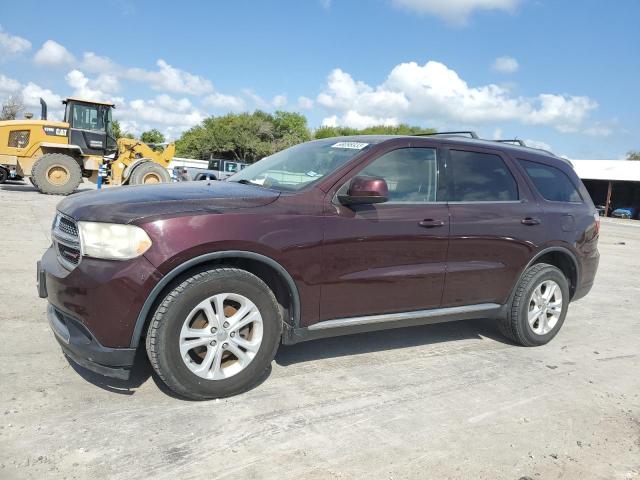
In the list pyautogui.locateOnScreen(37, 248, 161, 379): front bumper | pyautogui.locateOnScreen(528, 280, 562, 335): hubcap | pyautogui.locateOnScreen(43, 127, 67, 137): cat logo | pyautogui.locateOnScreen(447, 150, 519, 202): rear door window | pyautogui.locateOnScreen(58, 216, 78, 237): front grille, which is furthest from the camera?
pyautogui.locateOnScreen(43, 127, 67, 137): cat logo

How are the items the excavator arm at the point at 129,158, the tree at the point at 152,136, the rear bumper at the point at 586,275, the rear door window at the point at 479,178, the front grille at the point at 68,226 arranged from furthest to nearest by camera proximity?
the tree at the point at 152,136 → the excavator arm at the point at 129,158 → the rear bumper at the point at 586,275 → the rear door window at the point at 479,178 → the front grille at the point at 68,226

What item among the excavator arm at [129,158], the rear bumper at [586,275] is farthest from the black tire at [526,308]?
the excavator arm at [129,158]

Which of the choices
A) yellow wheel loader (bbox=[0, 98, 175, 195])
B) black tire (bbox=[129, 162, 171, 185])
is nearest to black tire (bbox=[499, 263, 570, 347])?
yellow wheel loader (bbox=[0, 98, 175, 195])

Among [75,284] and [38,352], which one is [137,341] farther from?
[38,352]

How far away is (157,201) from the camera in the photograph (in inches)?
127

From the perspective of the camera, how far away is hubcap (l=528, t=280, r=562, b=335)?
16.1ft

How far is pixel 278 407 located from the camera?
334cm

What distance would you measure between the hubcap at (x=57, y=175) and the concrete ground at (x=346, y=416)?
41.3 feet

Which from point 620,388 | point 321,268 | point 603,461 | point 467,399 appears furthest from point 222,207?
point 620,388

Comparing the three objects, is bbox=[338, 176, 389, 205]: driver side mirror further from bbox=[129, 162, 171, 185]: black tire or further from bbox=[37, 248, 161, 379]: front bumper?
bbox=[129, 162, 171, 185]: black tire

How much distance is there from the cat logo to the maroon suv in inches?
578

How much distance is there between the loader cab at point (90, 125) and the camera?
56.7 ft

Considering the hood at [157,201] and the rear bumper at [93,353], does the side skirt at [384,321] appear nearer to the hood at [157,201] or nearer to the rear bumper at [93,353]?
the hood at [157,201]

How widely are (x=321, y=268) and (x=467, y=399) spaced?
53.6 inches
